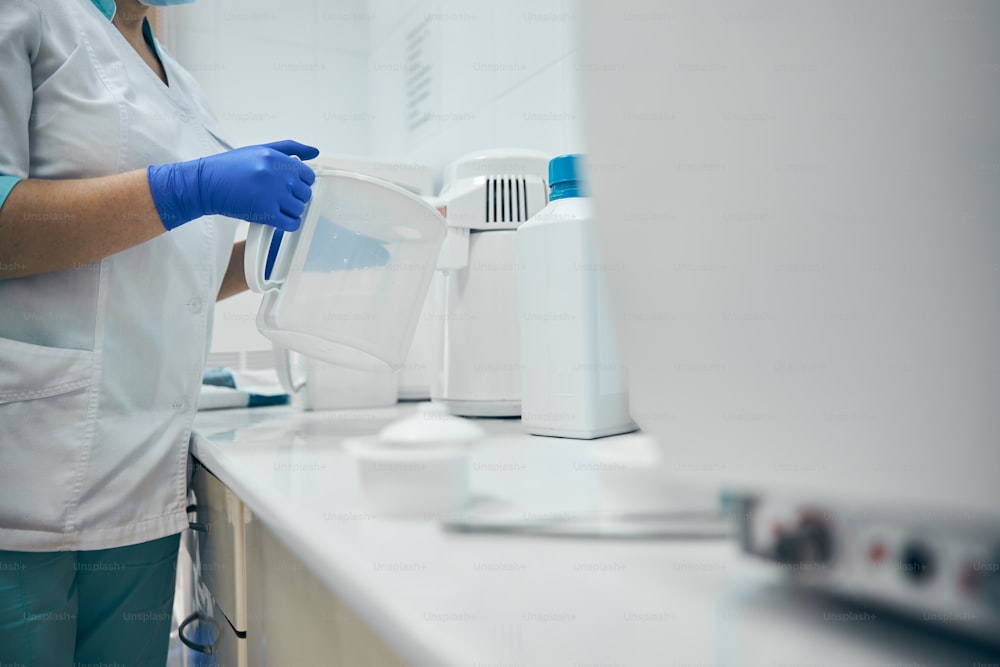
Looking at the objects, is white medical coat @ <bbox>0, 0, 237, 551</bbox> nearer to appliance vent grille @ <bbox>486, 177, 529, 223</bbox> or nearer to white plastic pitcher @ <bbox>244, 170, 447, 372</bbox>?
white plastic pitcher @ <bbox>244, 170, 447, 372</bbox>

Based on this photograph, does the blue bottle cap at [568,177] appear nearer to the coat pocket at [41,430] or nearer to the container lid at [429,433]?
the container lid at [429,433]

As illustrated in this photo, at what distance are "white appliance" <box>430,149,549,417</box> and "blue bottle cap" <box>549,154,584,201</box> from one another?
0.17 meters

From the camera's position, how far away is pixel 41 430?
67cm

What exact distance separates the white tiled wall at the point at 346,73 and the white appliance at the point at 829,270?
1124 mm

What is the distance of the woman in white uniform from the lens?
2.12 feet

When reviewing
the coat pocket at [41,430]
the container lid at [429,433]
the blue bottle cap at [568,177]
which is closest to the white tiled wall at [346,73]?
the blue bottle cap at [568,177]

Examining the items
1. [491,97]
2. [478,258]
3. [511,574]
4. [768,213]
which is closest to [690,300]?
[768,213]

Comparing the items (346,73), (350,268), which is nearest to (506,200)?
(350,268)

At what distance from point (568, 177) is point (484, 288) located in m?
0.22

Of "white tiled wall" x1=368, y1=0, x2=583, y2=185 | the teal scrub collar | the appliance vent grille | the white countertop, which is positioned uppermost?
"white tiled wall" x1=368, y1=0, x2=583, y2=185

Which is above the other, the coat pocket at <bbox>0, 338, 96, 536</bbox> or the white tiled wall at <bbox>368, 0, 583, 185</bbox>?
the white tiled wall at <bbox>368, 0, 583, 185</bbox>

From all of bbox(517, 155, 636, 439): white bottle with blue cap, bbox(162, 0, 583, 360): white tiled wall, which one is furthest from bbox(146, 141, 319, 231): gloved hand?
bbox(162, 0, 583, 360): white tiled wall

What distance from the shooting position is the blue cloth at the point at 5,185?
24.2 inches

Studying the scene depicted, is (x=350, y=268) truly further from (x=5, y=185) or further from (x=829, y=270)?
(x=829, y=270)
